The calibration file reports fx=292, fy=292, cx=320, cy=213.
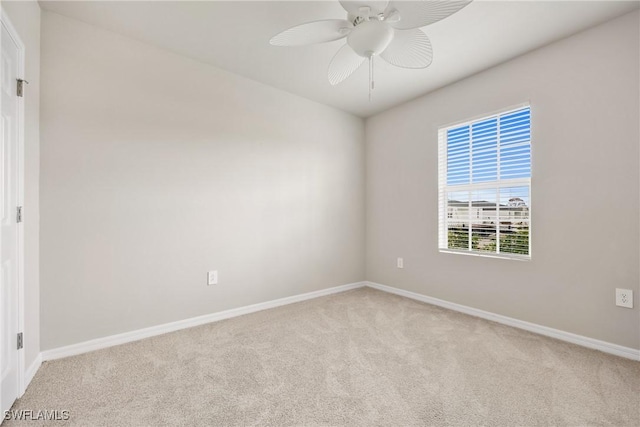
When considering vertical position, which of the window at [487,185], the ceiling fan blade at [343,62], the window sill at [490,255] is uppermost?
the ceiling fan blade at [343,62]

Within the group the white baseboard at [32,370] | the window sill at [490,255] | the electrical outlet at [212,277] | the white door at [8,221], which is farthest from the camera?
the electrical outlet at [212,277]

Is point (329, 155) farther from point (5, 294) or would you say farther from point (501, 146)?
point (5, 294)

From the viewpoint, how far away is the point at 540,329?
245 cm

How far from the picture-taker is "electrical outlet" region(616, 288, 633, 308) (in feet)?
6.68

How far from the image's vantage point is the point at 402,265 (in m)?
3.62

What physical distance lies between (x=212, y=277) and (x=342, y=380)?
156 cm

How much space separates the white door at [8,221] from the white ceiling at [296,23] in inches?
32.1

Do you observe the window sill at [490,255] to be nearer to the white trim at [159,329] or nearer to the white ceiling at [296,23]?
the white trim at [159,329]

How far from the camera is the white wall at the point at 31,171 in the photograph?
68.9 inches

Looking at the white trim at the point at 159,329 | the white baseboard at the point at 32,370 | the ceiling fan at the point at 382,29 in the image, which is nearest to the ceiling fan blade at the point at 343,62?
the ceiling fan at the point at 382,29

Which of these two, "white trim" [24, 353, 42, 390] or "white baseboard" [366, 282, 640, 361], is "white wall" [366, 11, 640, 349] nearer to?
"white baseboard" [366, 282, 640, 361]

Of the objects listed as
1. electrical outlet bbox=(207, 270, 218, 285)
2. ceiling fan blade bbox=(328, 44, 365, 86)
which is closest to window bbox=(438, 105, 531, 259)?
ceiling fan blade bbox=(328, 44, 365, 86)

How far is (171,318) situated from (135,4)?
7.81ft

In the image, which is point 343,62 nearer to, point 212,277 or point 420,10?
point 420,10
